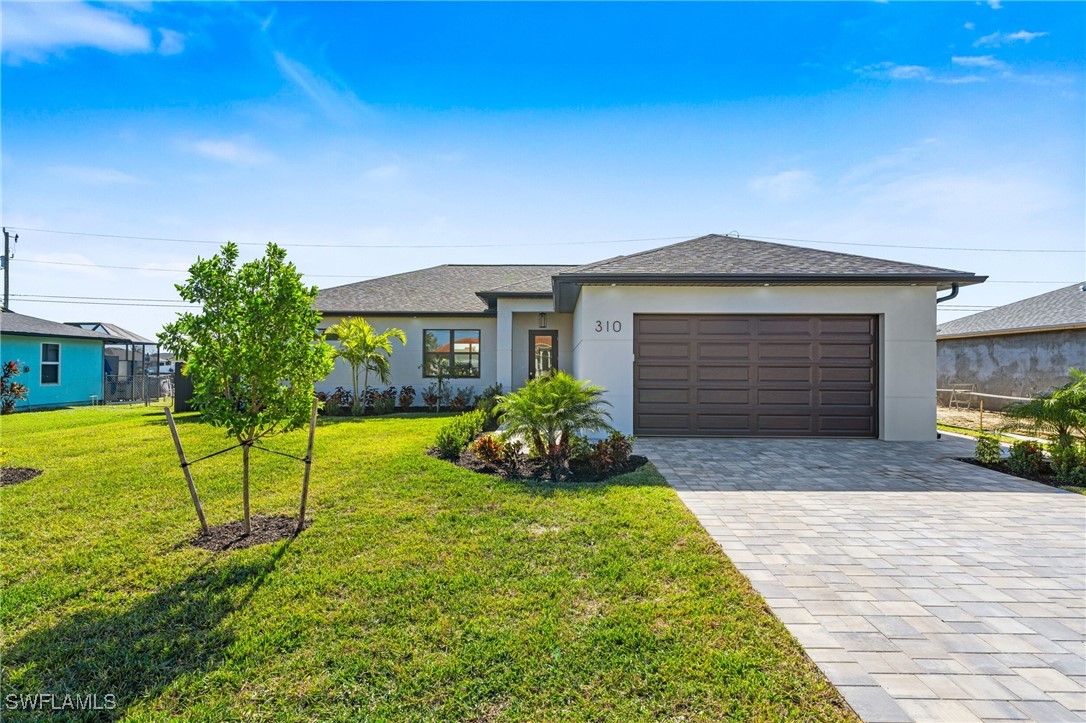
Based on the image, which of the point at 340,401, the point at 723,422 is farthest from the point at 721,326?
the point at 340,401

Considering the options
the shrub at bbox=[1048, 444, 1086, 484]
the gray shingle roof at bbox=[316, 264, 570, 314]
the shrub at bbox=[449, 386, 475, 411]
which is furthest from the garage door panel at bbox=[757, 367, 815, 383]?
the shrub at bbox=[449, 386, 475, 411]

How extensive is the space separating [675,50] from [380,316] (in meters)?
11.0

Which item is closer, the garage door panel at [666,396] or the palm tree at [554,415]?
the palm tree at [554,415]

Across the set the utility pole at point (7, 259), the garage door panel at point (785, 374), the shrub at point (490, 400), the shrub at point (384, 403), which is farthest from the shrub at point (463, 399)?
the utility pole at point (7, 259)

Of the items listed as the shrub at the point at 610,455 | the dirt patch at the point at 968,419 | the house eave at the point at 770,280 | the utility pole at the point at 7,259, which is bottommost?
the dirt patch at the point at 968,419

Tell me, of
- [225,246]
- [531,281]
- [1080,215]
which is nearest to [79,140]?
[225,246]

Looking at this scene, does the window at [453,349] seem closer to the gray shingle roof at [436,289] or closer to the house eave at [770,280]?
the gray shingle roof at [436,289]

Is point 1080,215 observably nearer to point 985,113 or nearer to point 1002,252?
point 985,113

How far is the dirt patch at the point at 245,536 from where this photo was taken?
4129 mm

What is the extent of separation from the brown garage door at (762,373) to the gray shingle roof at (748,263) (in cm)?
99

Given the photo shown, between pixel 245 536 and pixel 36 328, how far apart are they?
62.8 ft

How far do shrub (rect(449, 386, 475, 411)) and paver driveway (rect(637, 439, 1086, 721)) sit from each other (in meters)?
8.59

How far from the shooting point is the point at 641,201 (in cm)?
1461

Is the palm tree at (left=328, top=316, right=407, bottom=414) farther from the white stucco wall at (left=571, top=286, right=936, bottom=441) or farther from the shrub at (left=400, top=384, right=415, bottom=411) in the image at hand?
the white stucco wall at (left=571, top=286, right=936, bottom=441)
